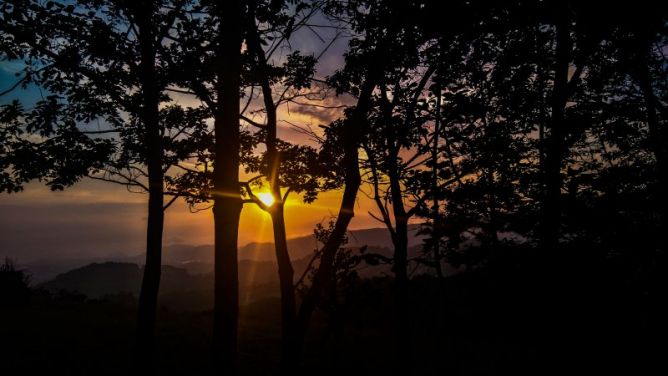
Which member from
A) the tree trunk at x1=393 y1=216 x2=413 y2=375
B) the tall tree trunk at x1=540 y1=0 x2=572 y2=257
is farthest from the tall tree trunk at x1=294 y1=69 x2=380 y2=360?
the tree trunk at x1=393 y1=216 x2=413 y2=375

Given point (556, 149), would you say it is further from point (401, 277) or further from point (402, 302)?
point (402, 302)

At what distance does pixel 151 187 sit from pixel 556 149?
11.2m

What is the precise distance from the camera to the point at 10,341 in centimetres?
1315

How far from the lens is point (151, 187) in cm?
1184

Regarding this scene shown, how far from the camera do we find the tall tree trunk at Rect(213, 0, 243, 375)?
541 centimetres

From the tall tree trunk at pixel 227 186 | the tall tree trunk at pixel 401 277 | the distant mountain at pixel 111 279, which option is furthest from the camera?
the distant mountain at pixel 111 279

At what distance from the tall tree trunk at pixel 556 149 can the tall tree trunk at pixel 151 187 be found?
34.3 ft

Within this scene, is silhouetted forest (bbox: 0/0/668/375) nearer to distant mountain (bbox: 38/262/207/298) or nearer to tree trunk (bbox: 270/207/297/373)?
tree trunk (bbox: 270/207/297/373)

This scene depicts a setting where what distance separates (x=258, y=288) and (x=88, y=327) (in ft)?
243

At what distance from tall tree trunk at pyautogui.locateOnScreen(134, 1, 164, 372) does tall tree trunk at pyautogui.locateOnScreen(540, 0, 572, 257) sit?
34.3ft

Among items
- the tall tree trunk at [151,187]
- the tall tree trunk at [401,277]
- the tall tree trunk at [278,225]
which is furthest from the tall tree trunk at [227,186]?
the tall tree trunk at [151,187]

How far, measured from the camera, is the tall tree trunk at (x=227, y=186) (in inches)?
213

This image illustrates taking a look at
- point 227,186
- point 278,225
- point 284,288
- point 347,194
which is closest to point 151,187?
point 278,225

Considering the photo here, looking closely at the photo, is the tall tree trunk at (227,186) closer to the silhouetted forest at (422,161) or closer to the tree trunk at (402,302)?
the silhouetted forest at (422,161)
